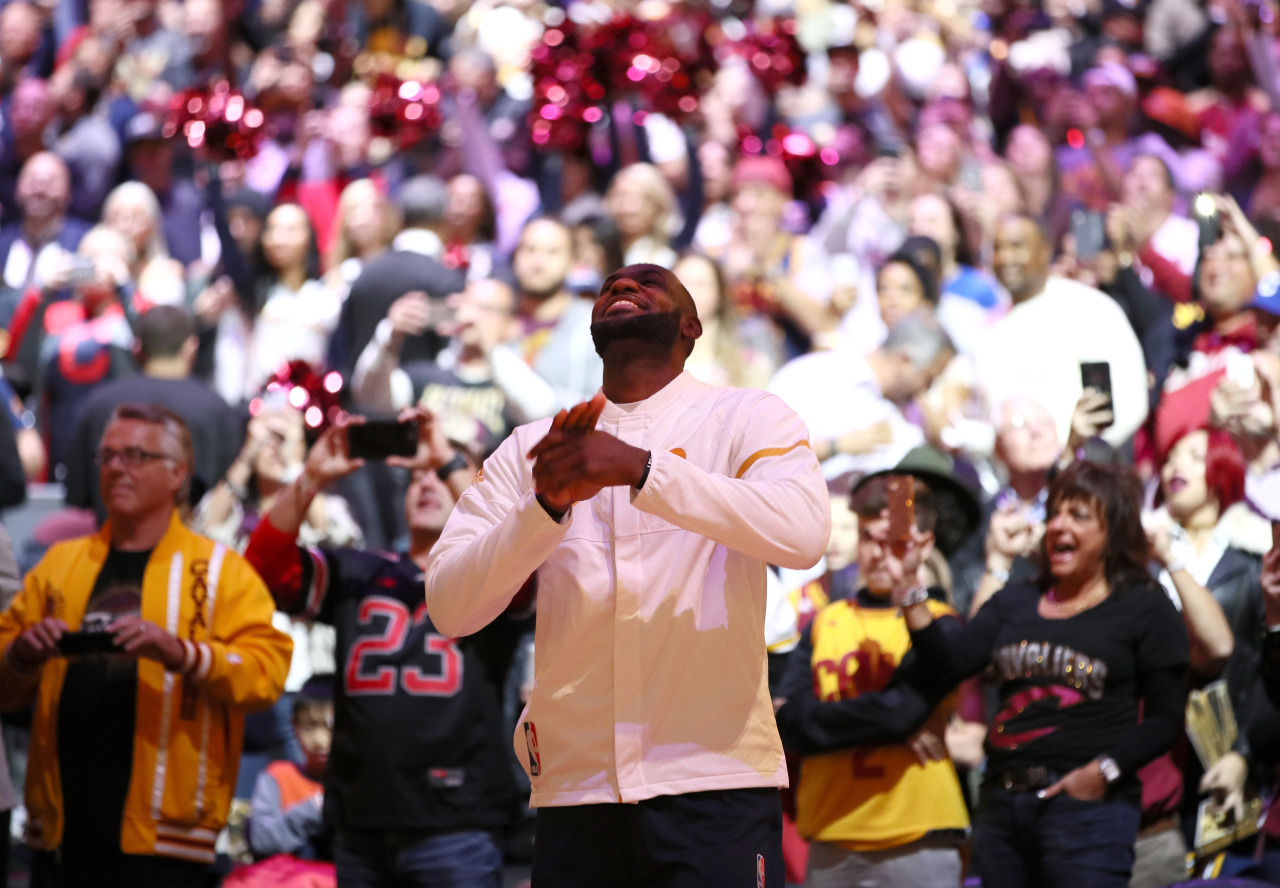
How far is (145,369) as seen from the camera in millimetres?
7043

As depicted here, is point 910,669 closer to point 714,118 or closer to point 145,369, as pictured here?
point 145,369

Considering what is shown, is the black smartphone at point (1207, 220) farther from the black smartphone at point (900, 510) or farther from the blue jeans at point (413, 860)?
the blue jeans at point (413, 860)

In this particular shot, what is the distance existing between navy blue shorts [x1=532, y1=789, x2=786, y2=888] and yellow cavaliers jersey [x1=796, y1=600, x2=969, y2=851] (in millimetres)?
1640

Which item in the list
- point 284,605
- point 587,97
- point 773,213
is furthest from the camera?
point 587,97

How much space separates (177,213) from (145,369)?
2735 millimetres

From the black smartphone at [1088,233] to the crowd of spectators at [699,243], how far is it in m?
0.02

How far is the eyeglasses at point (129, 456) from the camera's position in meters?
4.61

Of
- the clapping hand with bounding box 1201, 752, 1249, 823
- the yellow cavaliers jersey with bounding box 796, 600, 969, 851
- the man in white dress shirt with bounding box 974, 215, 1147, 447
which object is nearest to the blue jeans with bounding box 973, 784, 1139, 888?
the yellow cavaliers jersey with bounding box 796, 600, 969, 851

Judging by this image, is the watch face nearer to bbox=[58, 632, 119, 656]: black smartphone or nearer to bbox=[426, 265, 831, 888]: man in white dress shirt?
bbox=[426, 265, 831, 888]: man in white dress shirt

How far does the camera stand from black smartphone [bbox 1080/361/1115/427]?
5344 millimetres

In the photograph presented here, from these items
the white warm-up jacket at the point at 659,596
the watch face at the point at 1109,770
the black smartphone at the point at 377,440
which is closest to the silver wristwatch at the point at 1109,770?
the watch face at the point at 1109,770

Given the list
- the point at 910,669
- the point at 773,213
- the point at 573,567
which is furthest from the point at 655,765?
the point at 773,213

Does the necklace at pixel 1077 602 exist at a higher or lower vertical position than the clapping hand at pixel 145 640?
lower

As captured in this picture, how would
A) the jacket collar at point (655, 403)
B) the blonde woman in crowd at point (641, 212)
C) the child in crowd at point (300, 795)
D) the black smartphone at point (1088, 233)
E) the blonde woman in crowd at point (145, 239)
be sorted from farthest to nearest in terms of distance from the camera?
1. the blonde woman in crowd at point (145, 239)
2. the blonde woman in crowd at point (641, 212)
3. the black smartphone at point (1088, 233)
4. the child in crowd at point (300, 795)
5. the jacket collar at point (655, 403)
